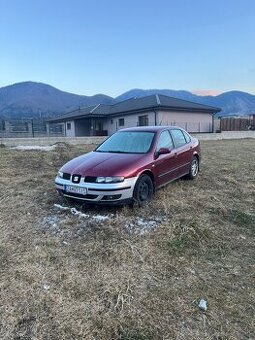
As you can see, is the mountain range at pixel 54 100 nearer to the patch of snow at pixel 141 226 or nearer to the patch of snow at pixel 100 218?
the patch of snow at pixel 100 218

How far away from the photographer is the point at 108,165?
210 inches

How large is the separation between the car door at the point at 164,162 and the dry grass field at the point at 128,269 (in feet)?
1.29

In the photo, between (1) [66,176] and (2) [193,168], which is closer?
(1) [66,176]

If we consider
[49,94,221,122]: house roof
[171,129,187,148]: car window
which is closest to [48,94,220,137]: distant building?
[49,94,221,122]: house roof

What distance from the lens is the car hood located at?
516 centimetres

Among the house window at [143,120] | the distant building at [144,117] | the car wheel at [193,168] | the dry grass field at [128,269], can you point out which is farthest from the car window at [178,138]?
the house window at [143,120]

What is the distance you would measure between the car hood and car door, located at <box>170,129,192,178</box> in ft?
4.60

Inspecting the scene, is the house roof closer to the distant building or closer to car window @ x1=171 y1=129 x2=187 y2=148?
the distant building

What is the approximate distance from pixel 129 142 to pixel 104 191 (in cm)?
173

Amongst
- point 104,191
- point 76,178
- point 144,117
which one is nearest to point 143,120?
point 144,117

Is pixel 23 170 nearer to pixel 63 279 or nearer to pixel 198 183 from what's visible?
pixel 198 183

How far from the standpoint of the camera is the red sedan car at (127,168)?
Result: 16.6ft

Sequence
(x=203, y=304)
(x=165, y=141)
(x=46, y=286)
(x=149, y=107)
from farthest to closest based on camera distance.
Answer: (x=149, y=107) → (x=165, y=141) → (x=46, y=286) → (x=203, y=304)

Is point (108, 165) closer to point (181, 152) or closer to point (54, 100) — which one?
point (181, 152)
